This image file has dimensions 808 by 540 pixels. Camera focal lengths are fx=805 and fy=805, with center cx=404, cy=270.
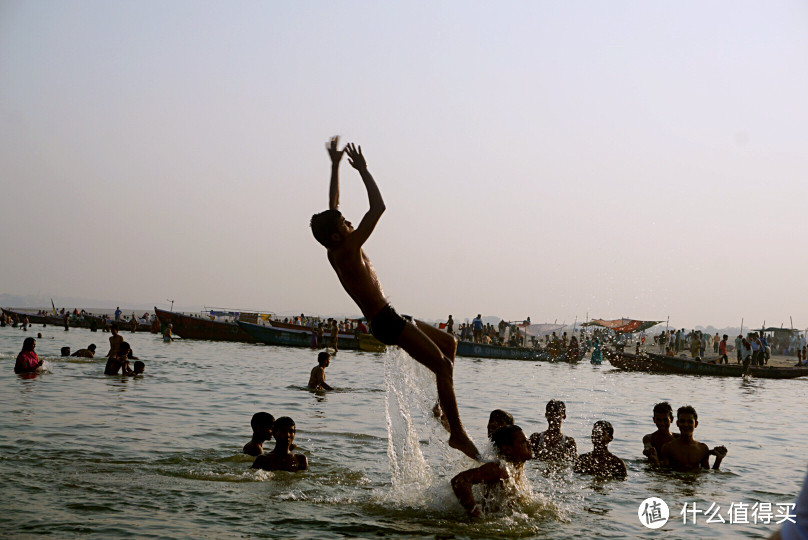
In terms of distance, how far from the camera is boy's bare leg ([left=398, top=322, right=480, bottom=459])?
7.50 metres

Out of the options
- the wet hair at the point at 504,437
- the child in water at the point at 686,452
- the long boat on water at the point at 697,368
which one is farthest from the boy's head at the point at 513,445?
the long boat on water at the point at 697,368

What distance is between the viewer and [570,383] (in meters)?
32.1

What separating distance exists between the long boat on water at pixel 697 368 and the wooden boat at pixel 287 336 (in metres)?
16.6

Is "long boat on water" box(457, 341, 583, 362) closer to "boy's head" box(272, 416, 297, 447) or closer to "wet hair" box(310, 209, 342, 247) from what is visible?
"boy's head" box(272, 416, 297, 447)

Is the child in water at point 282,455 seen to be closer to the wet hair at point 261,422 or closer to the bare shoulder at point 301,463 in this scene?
Result: the bare shoulder at point 301,463

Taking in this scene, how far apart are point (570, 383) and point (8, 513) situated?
26920 millimetres

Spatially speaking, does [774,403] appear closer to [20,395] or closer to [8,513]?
[20,395]

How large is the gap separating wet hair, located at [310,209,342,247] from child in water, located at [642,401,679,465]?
19.9 feet

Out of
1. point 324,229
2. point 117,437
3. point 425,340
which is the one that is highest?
point 324,229

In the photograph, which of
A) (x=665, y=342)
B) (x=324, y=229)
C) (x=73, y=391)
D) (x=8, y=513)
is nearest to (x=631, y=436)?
(x=324, y=229)

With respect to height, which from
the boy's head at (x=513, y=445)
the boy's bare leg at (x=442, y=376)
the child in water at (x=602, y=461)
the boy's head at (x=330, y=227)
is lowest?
the child in water at (x=602, y=461)

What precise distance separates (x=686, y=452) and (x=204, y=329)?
154 ft

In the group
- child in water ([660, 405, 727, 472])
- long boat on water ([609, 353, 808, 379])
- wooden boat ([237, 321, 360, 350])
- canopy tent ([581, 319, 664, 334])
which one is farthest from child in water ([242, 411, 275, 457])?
canopy tent ([581, 319, 664, 334])

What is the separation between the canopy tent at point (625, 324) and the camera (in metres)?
52.4
